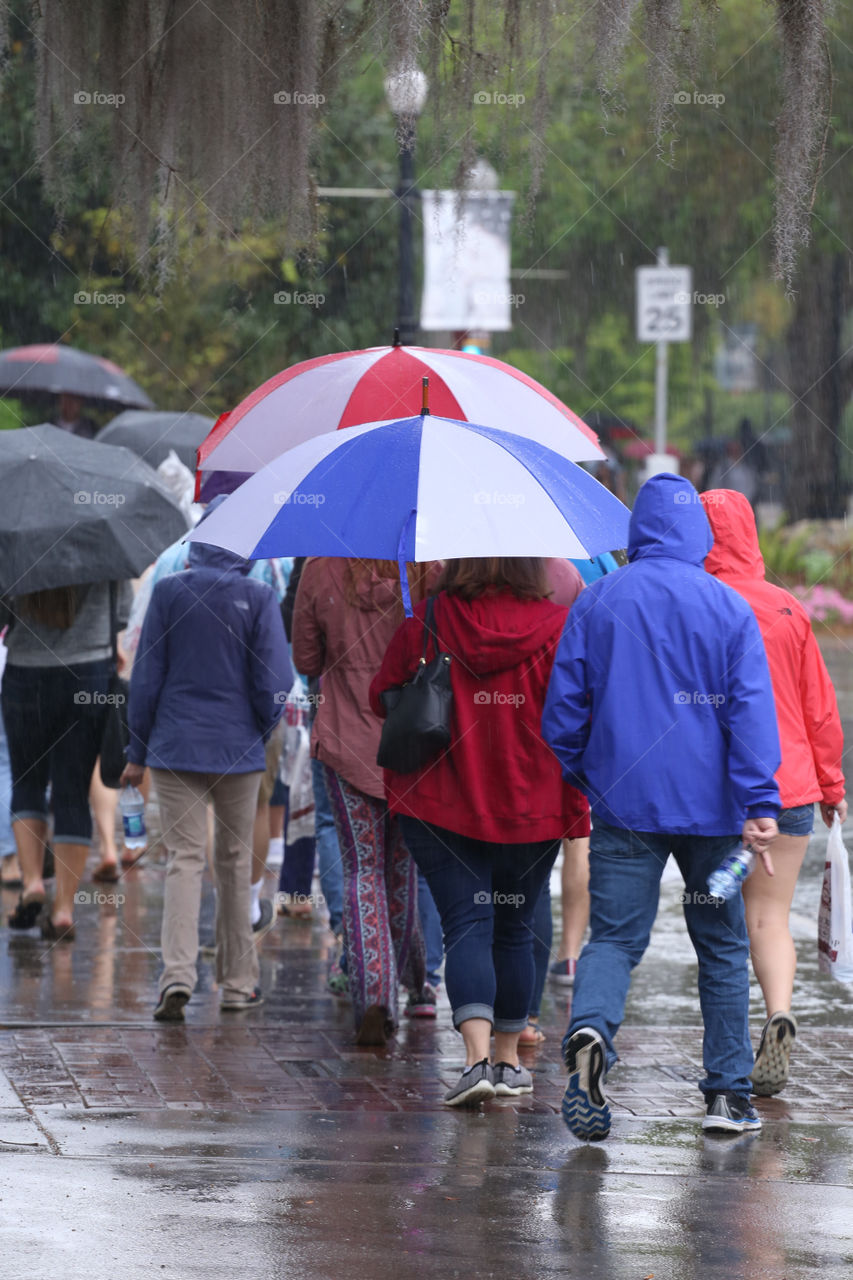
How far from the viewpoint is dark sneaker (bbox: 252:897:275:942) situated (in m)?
8.79

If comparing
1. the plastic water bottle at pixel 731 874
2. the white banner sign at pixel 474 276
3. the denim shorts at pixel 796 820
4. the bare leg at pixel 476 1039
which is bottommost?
the bare leg at pixel 476 1039

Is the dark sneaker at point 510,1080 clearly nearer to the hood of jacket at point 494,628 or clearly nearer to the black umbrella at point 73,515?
the hood of jacket at point 494,628

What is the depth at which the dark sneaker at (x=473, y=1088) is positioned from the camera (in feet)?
19.6

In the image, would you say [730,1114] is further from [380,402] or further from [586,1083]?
[380,402]

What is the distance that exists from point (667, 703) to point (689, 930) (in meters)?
0.68

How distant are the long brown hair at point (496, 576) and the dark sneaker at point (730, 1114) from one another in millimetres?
1617

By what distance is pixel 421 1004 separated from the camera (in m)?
7.47

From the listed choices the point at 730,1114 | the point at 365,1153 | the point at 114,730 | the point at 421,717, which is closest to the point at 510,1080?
the point at 730,1114

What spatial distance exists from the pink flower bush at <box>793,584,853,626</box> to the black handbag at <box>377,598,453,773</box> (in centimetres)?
1971

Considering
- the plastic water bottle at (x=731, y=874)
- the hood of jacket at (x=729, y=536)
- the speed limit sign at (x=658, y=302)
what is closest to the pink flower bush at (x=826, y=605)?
the speed limit sign at (x=658, y=302)

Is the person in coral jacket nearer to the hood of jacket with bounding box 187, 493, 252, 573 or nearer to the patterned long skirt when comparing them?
the patterned long skirt

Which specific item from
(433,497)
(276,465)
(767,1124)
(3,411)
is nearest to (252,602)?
(276,465)

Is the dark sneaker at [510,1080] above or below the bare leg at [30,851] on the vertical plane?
below

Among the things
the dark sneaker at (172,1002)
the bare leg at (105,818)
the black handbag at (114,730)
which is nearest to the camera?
the dark sneaker at (172,1002)
